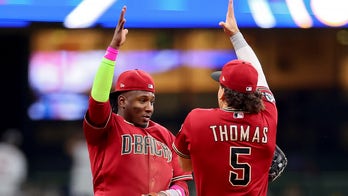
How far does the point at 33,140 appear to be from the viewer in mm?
11930

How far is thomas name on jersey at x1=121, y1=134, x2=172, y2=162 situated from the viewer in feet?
15.2

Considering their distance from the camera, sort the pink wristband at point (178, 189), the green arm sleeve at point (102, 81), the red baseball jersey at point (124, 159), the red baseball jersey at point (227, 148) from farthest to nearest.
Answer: the pink wristband at point (178, 189) < the red baseball jersey at point (124, 159) < the green arm sleeve at point (102, 81) < the red baseball jersey at point (227, 148)

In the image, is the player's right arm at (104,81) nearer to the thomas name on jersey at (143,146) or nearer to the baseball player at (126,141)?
the baseball player at (126,141)

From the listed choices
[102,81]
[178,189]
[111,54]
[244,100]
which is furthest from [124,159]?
[244,100]

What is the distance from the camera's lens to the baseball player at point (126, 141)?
14.5 feet

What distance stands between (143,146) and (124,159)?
0.15 metres

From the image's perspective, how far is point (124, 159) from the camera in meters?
4.59

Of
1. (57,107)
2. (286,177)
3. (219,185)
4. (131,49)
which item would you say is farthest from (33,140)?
(219,185)

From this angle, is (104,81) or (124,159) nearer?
(104,81)

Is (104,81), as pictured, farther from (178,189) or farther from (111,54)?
(178,189)

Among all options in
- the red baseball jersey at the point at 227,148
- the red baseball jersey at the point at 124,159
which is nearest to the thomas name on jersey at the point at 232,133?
the red baseball jersey at the point at 227,148

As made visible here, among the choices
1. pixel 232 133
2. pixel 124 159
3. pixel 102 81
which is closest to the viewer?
pixel 232 133

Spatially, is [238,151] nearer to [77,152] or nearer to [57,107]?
[77,152]

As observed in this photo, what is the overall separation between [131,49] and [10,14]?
207 centimetres
